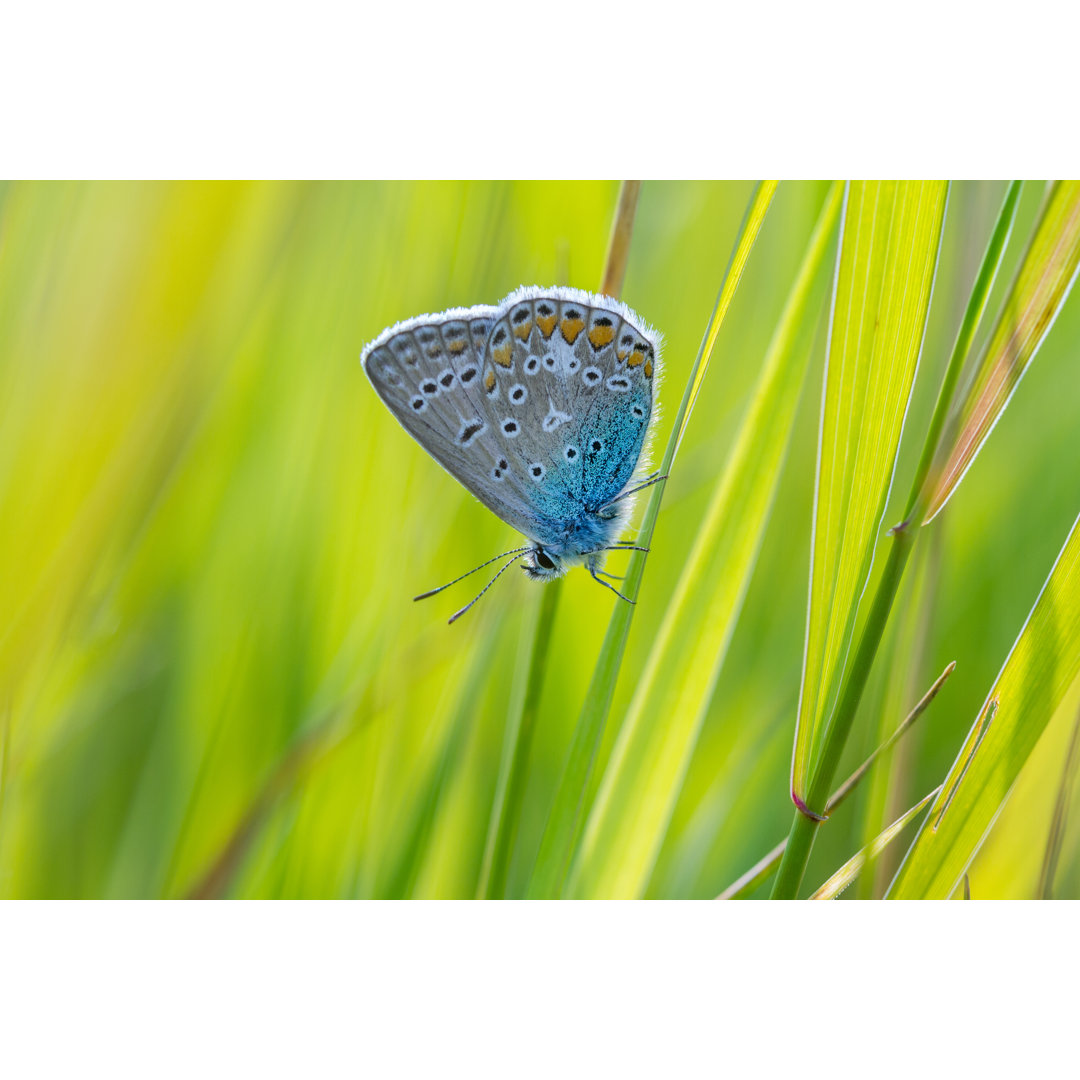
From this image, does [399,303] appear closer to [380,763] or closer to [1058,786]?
[380,763]

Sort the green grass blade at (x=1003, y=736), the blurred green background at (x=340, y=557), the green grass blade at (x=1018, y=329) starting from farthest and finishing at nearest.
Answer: the blurred green background at (x=340, y=557) → the green grass blade at (x=1003, y=736) → the green grass blade at (x=1018, y=329)

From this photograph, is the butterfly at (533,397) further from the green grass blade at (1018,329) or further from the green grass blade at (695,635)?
the green grass blade at (1018,329)

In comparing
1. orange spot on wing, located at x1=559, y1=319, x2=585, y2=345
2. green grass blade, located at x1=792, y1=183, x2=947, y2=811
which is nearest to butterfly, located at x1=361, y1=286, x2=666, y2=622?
orange spot on wing, located at x1=559, y1=319, x2=585, y2=345

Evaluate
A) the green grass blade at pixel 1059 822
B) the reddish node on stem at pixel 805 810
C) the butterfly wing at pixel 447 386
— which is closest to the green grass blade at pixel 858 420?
the reddish node on stem at pixel 805 810

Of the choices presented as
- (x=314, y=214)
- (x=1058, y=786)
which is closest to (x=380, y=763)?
(x=314, y=214)

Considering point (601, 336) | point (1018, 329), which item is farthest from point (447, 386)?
point (1018, 329)

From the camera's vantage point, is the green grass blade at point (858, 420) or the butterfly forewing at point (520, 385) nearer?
the green grass blade at point (858, 420)

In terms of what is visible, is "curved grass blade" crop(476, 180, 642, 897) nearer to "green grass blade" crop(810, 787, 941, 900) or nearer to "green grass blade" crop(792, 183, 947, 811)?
"green grass blade" crop(792, 183, 947, 811)

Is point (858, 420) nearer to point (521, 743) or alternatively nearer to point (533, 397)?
point (533, 397)
